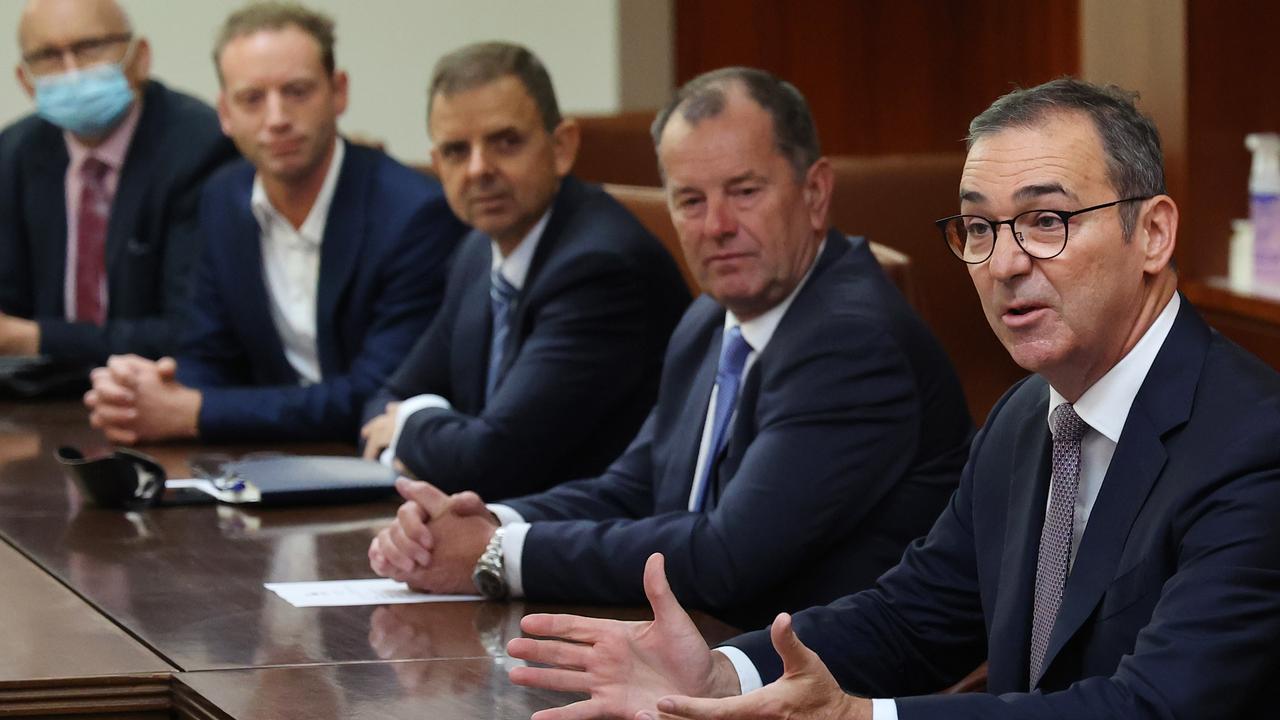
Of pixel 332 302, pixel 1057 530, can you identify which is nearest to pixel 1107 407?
pixel 1057 530

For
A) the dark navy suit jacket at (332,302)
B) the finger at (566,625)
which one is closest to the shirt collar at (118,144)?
the dark navy suit jacket at (332,302)

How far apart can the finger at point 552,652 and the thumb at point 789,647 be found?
0.28 metres

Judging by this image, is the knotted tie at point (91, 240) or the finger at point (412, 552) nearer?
the finger at point (412, 552)

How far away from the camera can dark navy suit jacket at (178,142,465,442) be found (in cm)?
362

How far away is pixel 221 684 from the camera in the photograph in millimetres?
1816

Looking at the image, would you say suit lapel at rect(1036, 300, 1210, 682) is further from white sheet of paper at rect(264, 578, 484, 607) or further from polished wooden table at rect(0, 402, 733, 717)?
white sheet of paper at rect(264, 578, 484, 607)

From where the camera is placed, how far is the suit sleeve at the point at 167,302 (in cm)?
432

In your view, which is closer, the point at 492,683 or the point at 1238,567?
the point at 1238,567

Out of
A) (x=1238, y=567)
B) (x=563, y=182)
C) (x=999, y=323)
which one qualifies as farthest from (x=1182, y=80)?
(x=1238, y=567)

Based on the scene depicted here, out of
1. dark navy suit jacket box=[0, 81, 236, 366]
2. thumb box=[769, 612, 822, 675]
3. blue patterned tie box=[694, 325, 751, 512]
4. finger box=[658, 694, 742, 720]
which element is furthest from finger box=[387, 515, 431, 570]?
dark navy suit jacket box=[0, 81, 236, 366]

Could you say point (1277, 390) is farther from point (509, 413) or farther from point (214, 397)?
point (214, 397)

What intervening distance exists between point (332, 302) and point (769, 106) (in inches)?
61.8

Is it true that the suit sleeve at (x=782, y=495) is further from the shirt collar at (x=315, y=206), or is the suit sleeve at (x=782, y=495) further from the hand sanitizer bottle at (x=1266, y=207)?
the shirt collar at (x=315, y=206)

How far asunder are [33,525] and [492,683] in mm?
1126
